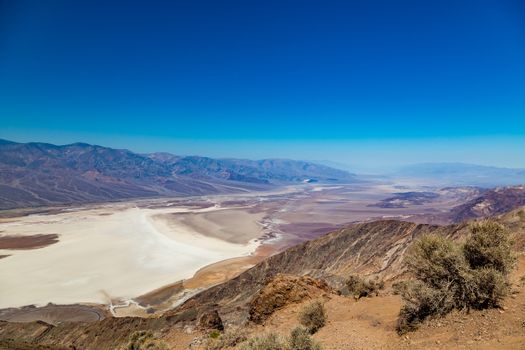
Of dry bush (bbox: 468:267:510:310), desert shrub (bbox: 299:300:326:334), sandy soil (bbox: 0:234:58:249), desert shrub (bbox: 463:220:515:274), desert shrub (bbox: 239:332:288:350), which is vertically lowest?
sandy soil (bbox: 0:234:58:249)

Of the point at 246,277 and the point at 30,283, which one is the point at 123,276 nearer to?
the point at 30,283

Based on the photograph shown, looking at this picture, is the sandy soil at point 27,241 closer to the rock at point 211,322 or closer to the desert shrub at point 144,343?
A: the desert shrub at point 144,343

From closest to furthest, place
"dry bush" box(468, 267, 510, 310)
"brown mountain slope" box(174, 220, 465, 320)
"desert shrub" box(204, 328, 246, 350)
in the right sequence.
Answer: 1. "dry bush" box(468, 267, 510, 310)
2. "desert shrub" box(204, 328, 246, 350)
3. "brown mountain slope" box(174, 220, 465, 320)

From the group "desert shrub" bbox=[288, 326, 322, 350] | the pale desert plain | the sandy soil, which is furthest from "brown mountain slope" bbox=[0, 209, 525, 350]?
the sandy soil

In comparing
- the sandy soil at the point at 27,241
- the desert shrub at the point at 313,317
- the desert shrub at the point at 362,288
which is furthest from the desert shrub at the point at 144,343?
the sandy soil at the point at 27,241

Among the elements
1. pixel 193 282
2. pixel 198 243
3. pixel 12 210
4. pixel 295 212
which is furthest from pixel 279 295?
pixel 12 210

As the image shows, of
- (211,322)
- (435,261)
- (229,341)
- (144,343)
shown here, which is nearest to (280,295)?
(229,341)

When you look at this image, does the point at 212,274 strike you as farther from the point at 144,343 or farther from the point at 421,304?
the point at 421,304

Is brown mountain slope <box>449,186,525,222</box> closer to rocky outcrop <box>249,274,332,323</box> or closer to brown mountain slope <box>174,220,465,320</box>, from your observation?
brown mountain slope <box>174,220,465,320</box>
